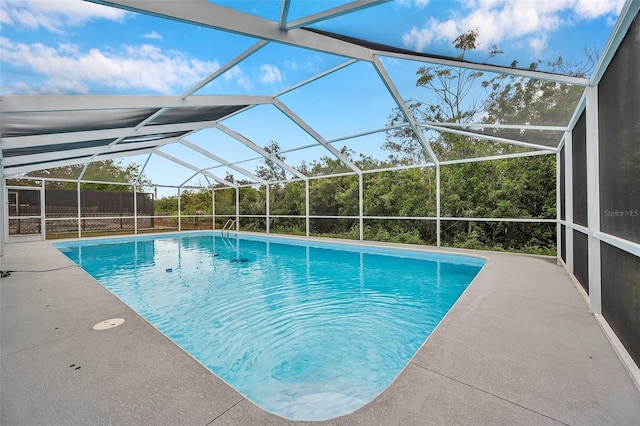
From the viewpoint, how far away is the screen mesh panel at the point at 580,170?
3.75 m

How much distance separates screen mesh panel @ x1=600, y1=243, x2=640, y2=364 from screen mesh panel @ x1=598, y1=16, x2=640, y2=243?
21 centimetres

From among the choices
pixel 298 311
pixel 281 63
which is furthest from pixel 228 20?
pixel 298 311

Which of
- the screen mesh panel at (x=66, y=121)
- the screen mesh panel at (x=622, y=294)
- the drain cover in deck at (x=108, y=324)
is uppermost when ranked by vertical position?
the screen mesh panel at (x=66, y=121)

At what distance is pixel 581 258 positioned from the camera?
410 centimetres

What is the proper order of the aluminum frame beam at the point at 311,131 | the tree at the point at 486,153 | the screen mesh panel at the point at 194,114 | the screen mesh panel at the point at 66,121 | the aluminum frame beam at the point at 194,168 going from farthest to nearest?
the aluminum frame beam at the point at 194,168
the aluminum frame beam at the point at 311,131
the screen mesh panel at the point at 194,114
the tree at the point at 486,153
the screen mesh panel at the point at 66,121

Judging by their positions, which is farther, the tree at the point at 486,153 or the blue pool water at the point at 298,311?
the tree at the point at 486,153

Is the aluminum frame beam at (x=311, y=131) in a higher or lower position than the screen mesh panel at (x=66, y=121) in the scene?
higher

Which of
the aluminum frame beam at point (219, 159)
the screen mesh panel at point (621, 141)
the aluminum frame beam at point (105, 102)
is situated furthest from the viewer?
the aluminum frame beam at point (219, 159)

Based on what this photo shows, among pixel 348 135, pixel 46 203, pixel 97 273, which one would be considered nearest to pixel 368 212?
pixel 348 135

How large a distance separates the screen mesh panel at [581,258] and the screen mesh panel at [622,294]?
38.9 inches

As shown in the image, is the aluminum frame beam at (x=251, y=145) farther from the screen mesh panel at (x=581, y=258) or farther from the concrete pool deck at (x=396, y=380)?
the screen mesh panel at (x=581, y=258)

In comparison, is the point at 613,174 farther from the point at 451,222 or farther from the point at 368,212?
the point at 368,212

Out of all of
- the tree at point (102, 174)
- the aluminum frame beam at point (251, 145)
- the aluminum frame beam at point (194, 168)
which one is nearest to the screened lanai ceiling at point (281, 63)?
the aluminum frame beam at point (251, 145)

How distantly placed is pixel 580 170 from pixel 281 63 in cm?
499
